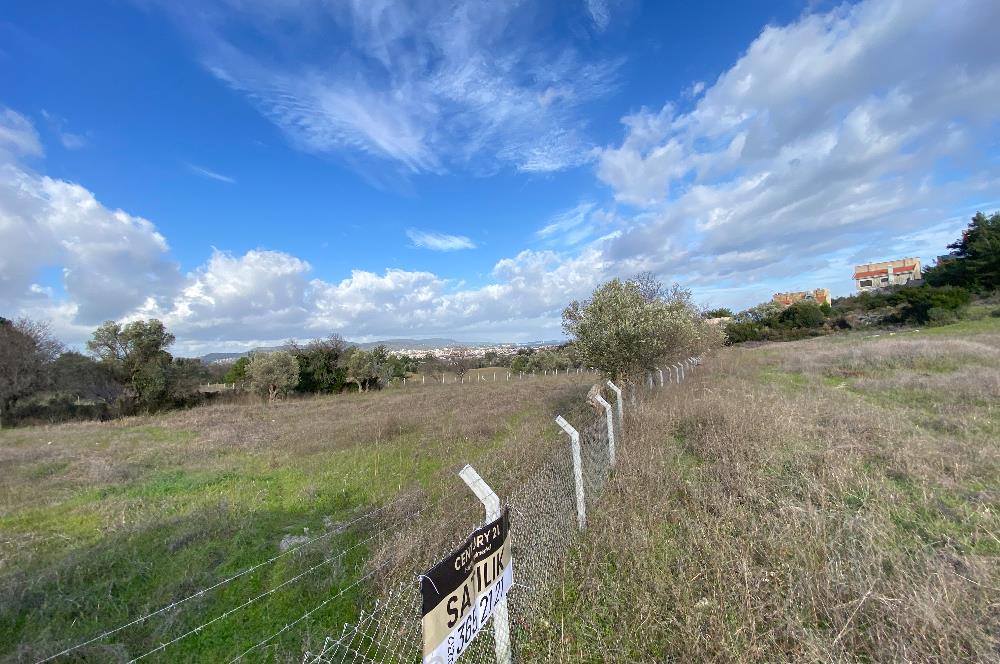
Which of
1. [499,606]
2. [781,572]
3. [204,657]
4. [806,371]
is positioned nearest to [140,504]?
[204,657]

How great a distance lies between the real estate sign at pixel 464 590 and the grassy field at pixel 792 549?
4.11 ft

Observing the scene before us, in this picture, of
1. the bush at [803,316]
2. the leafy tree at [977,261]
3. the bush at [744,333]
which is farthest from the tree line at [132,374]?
the leafy tree at [977,261]

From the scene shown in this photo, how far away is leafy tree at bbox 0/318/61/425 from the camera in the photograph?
22.6 metres

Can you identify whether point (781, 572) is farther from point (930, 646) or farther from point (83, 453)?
point (83, 453)

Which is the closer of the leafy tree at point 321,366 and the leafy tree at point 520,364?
the leafy tree at point 321,366

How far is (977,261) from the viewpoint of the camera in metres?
36.1

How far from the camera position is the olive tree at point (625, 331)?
12.3 m

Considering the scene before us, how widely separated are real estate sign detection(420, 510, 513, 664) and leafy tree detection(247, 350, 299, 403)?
3300 centimetres

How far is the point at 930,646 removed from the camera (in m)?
2.58

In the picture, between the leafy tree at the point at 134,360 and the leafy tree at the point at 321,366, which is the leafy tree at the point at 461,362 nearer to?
the leafy tree at the point at 321,366

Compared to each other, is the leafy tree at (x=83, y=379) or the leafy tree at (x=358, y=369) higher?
the leafy tree at (x=83, y=379)

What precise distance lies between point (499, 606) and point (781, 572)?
2559mm

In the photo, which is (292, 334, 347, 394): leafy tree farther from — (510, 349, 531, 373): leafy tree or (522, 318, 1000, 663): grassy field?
(522, 318, 1000, 663): grassy field

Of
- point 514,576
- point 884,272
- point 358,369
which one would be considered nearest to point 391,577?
point 514,576
